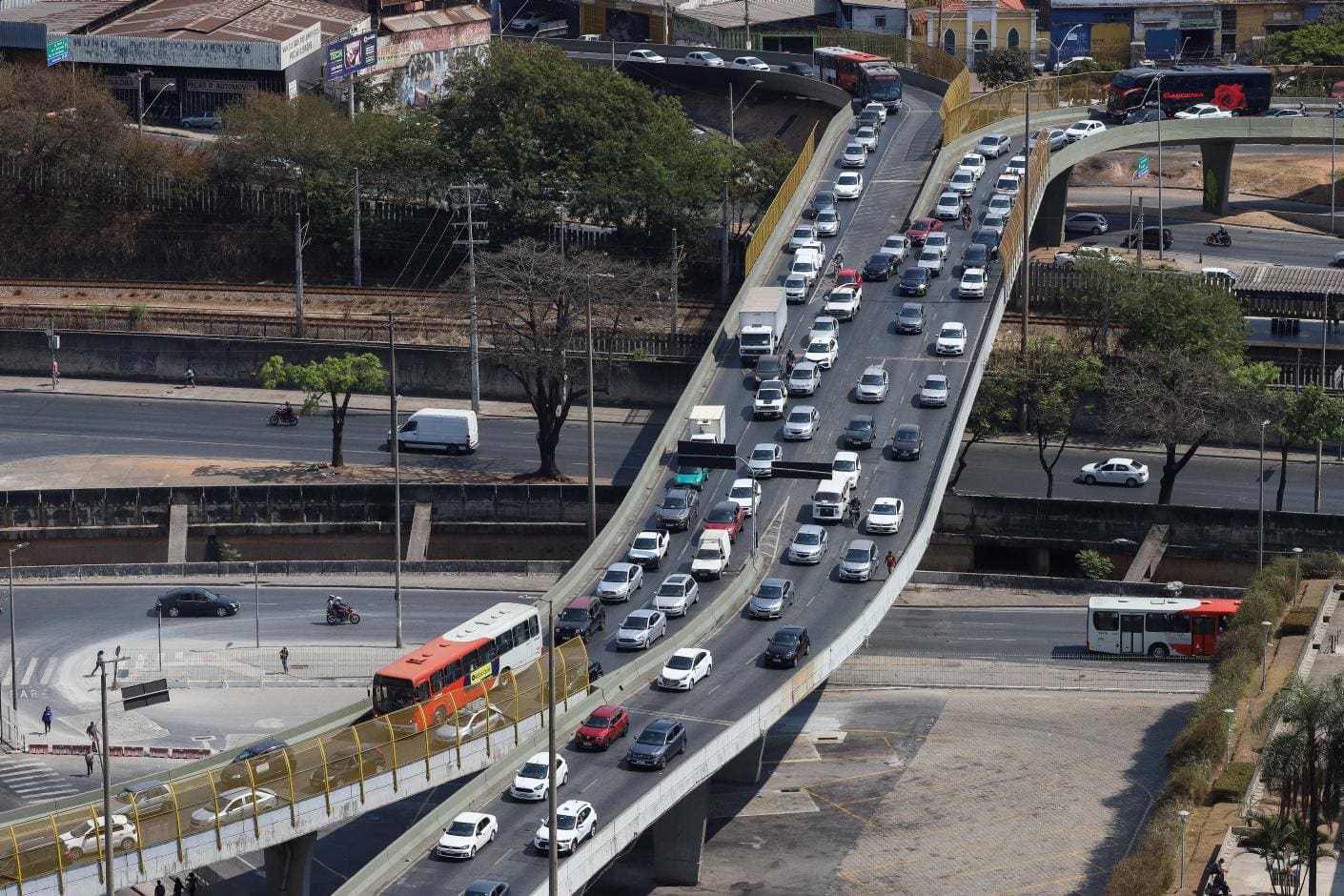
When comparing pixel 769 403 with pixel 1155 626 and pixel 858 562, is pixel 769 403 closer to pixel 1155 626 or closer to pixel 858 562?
pixel 858 562

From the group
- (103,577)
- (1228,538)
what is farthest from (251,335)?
(1228,538)

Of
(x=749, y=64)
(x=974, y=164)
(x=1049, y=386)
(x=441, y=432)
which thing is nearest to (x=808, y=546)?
(x=1049, y=386)

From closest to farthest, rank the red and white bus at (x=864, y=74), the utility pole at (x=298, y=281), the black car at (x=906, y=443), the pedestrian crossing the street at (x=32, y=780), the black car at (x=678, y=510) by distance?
the pedestrian crossing the street at (x=32, y=780), the black car at (x=678, y=510), the black car at (x=906, y=443), the utility pole at (x=298, y=281), the red and white bus at (x=864, y=74)

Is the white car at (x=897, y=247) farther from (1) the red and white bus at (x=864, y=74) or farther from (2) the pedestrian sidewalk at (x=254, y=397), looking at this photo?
(1) the red and white bus at (x=864, y=74)

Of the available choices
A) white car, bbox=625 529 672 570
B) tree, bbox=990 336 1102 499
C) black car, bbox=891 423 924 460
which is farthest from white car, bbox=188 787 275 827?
tree, bbox=990 336 1102 499

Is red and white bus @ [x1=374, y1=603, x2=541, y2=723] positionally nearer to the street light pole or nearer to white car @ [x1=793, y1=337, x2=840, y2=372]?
the street light pole

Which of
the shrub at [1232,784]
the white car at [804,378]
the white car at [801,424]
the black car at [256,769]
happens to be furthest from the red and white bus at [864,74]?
the black car at [256,769]

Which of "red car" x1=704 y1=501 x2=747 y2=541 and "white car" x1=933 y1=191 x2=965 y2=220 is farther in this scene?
"white car" x1=933 y1=191 x2=965 y2=220
